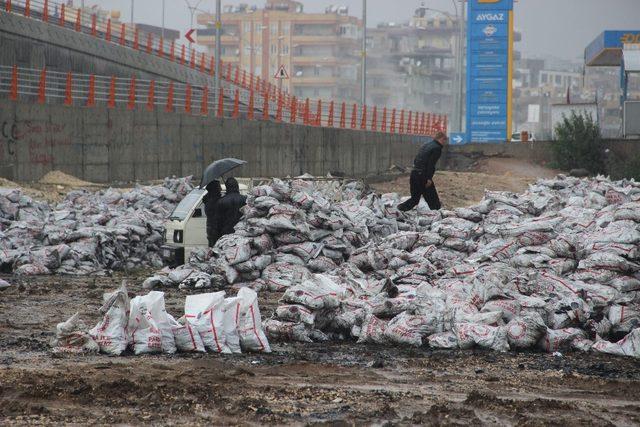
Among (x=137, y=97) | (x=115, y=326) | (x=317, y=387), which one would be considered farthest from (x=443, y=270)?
(x=137, y=97)

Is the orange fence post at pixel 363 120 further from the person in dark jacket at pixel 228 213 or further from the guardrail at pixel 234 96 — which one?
the person in dark jacket at pixel 228 213

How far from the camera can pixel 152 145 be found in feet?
102

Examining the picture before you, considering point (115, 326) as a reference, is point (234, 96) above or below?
above

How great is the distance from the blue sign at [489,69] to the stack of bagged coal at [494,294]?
3390cm

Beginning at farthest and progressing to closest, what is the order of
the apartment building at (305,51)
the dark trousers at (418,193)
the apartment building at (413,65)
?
1. the apartment building at (413,65)
2. the apartment building at (305,51)
3. the dark trousers at (418,193)

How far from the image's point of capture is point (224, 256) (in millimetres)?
15195

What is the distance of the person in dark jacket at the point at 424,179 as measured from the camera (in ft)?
64.4

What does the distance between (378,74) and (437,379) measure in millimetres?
148480

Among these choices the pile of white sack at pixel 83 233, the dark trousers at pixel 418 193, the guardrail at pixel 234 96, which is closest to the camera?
the pile of white sack at pixel 83 233

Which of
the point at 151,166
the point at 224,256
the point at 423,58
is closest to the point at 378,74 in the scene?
the point at 423,58

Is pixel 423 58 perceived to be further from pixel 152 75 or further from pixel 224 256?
pixel 224 256

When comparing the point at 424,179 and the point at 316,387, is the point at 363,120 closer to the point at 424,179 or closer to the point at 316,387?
the point at 424,179

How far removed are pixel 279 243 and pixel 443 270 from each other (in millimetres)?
2770

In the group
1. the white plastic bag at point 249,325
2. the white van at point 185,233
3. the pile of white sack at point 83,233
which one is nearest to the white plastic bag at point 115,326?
the white plastic bag at point 249,325
